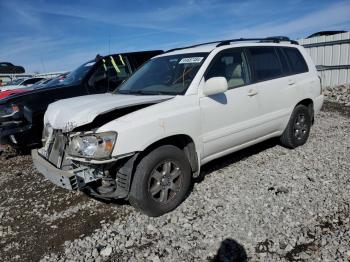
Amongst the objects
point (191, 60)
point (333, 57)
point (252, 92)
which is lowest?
point (252, 92)

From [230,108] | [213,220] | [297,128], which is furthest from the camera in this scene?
[297,128]

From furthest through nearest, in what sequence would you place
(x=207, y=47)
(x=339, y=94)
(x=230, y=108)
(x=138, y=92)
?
(x=339, y=94) → (x=207, y=47) → (x=138, y=92) → (x=230, y=108)

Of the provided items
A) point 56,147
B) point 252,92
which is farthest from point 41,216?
point 252,92

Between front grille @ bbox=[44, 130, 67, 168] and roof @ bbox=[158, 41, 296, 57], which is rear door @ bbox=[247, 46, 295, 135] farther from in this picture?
front grille @ bbox=[44, 130, 67, 168]

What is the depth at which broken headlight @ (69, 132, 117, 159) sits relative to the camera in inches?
132

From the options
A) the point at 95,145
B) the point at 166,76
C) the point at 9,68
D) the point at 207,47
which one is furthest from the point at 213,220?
the point at 9,68

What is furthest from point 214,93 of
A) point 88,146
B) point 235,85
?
point 88,146

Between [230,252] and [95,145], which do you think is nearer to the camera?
[230,252]

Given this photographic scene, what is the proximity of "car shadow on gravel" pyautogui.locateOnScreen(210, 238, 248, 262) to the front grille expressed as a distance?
188 centimetres

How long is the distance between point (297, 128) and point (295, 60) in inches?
44.8

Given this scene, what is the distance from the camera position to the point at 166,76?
4.62m

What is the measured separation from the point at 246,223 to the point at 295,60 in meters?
3.30

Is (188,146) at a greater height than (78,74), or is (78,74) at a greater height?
(78,74)

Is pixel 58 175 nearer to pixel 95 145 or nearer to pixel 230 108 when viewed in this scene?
pixel 95 145
